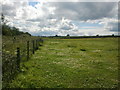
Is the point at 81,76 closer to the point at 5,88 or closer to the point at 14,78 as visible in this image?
the point at 14,78

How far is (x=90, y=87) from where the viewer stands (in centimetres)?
1123

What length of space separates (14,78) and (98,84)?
630 cm

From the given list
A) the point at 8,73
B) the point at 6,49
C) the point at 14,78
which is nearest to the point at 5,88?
the point at 8,73

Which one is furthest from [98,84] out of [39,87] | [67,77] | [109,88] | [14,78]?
[14,78]

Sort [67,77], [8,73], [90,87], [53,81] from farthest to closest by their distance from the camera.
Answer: [67,77] → [53,81] → [90,87] → [8,73]

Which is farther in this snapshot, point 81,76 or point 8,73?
point 81,76

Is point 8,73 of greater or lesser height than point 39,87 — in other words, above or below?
above

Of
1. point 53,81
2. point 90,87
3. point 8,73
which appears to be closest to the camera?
point 8,73

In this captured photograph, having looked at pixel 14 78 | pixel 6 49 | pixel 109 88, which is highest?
pixel 6 49

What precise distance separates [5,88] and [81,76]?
7028 mm

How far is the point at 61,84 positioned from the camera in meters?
11.5

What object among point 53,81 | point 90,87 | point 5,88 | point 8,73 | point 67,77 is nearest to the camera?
point 5,88

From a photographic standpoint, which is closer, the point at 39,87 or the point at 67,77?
the point at 39,87

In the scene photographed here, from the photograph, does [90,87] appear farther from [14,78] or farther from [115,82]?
[14,78]
